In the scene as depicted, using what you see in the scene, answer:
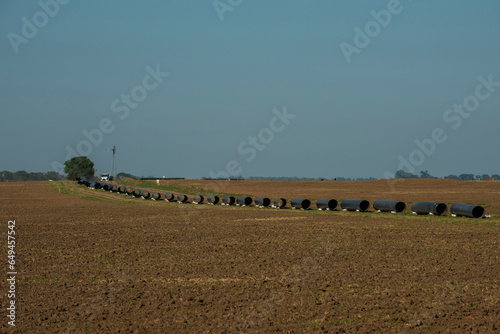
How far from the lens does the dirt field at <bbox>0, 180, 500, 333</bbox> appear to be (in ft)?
34.5

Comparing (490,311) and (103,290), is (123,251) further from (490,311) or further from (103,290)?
(490,311)

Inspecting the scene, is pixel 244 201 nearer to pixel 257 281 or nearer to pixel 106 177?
pixel 257 281

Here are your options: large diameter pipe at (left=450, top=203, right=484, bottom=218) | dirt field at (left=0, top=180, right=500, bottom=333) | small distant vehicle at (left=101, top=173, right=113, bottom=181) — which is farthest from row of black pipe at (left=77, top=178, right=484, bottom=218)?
small distant vehicle at (left=101, top=173, right=113, bottom=181)

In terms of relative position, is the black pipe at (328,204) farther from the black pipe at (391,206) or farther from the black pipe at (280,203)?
the black pipe at (280,203)

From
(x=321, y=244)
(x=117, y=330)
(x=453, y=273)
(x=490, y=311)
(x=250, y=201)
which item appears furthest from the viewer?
(x=250, y=201)

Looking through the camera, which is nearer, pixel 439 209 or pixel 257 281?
pixel 257 281

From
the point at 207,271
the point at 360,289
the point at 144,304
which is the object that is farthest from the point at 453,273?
the point at 144,304

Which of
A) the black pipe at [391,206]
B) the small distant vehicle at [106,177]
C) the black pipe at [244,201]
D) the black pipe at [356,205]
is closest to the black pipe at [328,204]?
the black pipe at [356,205]

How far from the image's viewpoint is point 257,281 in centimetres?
1417

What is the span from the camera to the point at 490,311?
36.7 ft

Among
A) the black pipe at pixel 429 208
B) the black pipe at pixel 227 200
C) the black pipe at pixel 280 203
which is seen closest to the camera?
the black pipe at pixel 429 208

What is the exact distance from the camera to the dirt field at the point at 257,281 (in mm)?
10516

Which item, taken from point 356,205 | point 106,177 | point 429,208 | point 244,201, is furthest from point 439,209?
point 106,177

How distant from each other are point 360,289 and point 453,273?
138 inches
